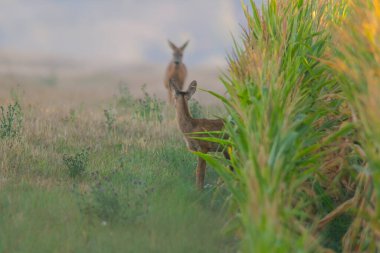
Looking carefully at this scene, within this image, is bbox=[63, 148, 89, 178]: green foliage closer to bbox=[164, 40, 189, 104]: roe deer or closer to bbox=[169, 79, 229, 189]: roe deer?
bbox=[169, 79, 229, 189]: roe deer

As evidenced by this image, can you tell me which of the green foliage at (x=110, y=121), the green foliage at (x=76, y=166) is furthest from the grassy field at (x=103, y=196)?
the green foliage at (x=110, y=121)

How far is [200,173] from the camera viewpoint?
10359 millimetres

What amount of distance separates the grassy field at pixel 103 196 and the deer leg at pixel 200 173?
16 centimetres

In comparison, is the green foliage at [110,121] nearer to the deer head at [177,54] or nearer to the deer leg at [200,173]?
the deer leg at [200,173]

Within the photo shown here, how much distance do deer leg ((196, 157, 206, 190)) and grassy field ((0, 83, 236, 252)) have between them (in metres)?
0.16

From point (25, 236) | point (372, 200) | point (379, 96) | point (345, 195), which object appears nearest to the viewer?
point (379, 96)

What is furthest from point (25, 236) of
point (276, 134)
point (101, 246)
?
point (276, 134)

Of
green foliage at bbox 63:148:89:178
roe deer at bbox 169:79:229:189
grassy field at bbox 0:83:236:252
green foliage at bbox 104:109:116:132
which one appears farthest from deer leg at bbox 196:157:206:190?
green foliage at bbox 104:109:116:132

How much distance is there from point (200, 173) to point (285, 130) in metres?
3.33

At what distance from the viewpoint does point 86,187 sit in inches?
397

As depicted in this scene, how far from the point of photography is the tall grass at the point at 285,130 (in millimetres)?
6410

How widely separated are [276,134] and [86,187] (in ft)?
11.8

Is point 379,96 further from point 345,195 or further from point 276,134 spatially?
point 345,195

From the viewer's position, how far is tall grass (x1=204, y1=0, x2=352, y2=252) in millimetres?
6410
